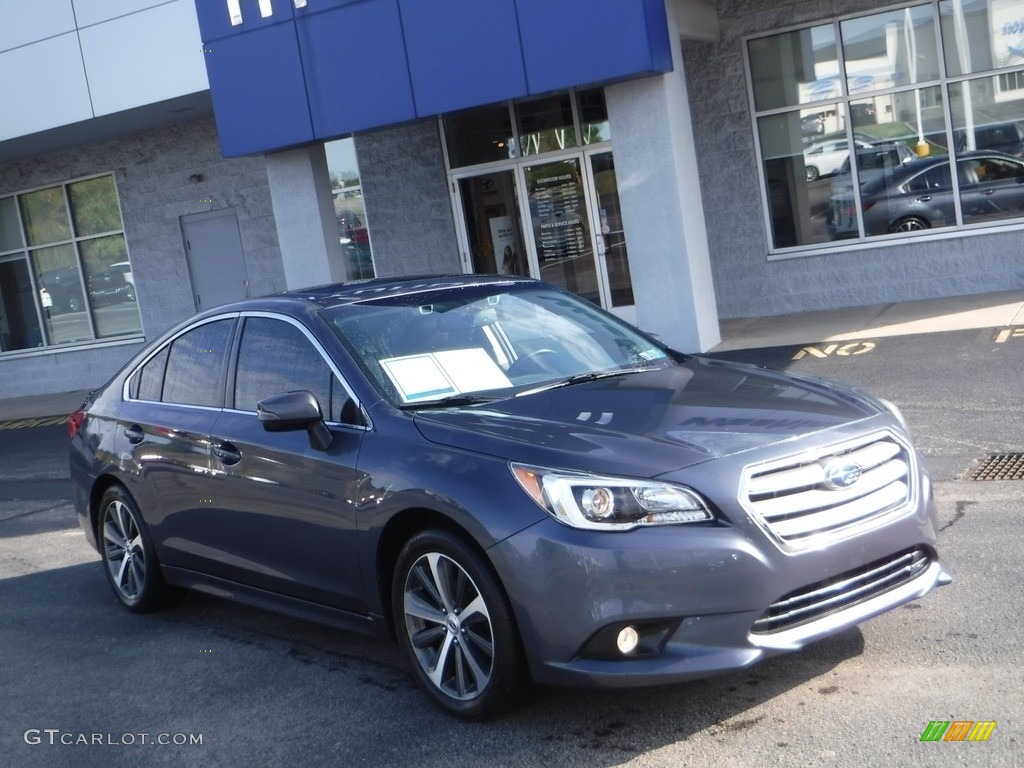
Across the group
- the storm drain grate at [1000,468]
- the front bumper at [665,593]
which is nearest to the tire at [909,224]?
the storm drain grate at [1000,468]

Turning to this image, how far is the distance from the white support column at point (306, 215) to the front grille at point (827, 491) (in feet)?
37.6

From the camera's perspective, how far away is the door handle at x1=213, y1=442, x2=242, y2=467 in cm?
570

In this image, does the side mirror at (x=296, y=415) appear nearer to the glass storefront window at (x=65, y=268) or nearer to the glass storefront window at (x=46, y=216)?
the glass storefront window at (x=65, y=268)

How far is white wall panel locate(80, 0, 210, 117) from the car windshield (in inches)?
439

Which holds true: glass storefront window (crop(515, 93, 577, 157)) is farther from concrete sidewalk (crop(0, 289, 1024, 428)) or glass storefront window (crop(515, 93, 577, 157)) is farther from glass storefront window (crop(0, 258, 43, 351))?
glass storefront window (crop(0, 258, 43, 351))

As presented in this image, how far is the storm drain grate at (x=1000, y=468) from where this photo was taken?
729 centimetres

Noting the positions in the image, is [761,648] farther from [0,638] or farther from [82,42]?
[82,42]

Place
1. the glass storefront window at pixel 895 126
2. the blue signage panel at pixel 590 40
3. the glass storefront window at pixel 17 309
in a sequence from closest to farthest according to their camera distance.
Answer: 1. the blue signage panel at pixel 590 40
2. the glass storefront window at pixel 895 126
3. the glass storefront window at pixel 17 309

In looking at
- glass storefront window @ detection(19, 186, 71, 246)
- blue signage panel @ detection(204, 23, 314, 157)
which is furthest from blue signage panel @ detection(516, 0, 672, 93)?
glass storefront window @ detection(19, 186, 71, 246)

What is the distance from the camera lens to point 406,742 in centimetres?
462

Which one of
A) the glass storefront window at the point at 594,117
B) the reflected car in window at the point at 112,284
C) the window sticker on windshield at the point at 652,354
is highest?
Result: the glass storefront window at the point at 594,117

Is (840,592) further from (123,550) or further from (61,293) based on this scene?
(61,293)

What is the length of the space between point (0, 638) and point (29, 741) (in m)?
1.75

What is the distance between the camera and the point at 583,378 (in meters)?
5.41
